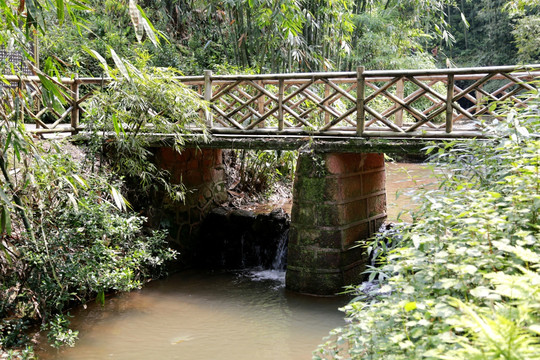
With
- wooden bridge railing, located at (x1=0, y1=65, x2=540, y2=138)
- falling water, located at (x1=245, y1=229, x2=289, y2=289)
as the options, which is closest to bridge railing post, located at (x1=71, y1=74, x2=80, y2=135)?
wooden bridge railing, located at (x1=0, y1=65, x2=540, y2=138)

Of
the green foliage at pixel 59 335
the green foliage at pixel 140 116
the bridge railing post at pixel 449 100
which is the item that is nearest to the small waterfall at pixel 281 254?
the green foliage at pixel 140 116

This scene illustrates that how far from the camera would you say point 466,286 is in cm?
243

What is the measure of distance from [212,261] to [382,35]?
9475mm

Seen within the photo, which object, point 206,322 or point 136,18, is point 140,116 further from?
point 136,18

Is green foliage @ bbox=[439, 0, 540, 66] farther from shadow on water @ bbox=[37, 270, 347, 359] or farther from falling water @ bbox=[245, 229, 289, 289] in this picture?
shadow on water @ bbox=[37, 270, 347, 359]

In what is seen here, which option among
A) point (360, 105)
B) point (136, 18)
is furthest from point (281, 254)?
point (136, 18)

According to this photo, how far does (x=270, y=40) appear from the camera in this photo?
9.88 meters

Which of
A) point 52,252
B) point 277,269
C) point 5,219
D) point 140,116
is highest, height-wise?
point 140,116

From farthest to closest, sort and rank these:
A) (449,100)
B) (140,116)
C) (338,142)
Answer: (140,116)
(338,142)
(449,100)

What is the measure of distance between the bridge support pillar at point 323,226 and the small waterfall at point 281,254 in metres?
1.30

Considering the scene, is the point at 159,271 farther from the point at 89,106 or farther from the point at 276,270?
the point at 89,106

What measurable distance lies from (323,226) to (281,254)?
184cm

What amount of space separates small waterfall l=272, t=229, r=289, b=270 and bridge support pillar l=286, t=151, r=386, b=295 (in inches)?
51.1

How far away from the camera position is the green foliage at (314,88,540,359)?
6.24 feet
